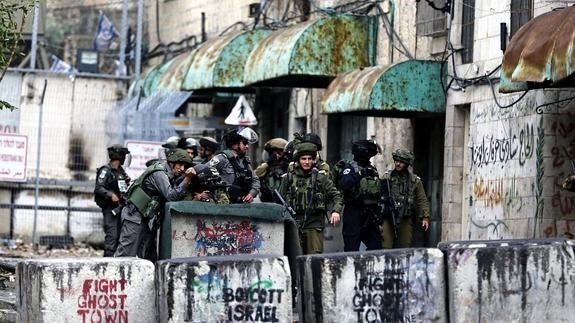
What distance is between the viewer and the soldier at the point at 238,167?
57.3ft

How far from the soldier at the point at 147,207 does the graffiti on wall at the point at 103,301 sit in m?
4.37

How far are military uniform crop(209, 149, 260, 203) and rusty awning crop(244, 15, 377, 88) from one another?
7.13 meters

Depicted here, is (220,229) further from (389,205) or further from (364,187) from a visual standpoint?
(389,205)

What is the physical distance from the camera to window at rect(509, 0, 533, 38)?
65.2ft

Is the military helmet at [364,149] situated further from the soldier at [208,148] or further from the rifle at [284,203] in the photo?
the soldier at [208,148]

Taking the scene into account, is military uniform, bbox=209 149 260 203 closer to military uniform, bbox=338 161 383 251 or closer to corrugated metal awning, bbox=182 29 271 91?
military uniform, bbox=338 161 383 251

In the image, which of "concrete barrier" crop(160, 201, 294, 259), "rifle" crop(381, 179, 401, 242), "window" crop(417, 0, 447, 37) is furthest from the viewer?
"window" crop(417, 0, 447, 37)

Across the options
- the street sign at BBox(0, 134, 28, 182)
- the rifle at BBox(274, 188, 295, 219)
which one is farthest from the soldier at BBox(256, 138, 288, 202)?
the street sign at BBox(0, 134, 28, 182)

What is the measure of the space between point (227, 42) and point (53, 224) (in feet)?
18.0

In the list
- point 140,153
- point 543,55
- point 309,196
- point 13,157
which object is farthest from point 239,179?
point 13,157

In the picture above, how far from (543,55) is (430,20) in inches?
235

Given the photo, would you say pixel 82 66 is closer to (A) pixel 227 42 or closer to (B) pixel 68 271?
(A) pixel 227 42

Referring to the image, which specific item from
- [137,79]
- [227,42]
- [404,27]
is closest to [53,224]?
[137,79]

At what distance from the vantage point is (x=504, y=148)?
2025 cm
